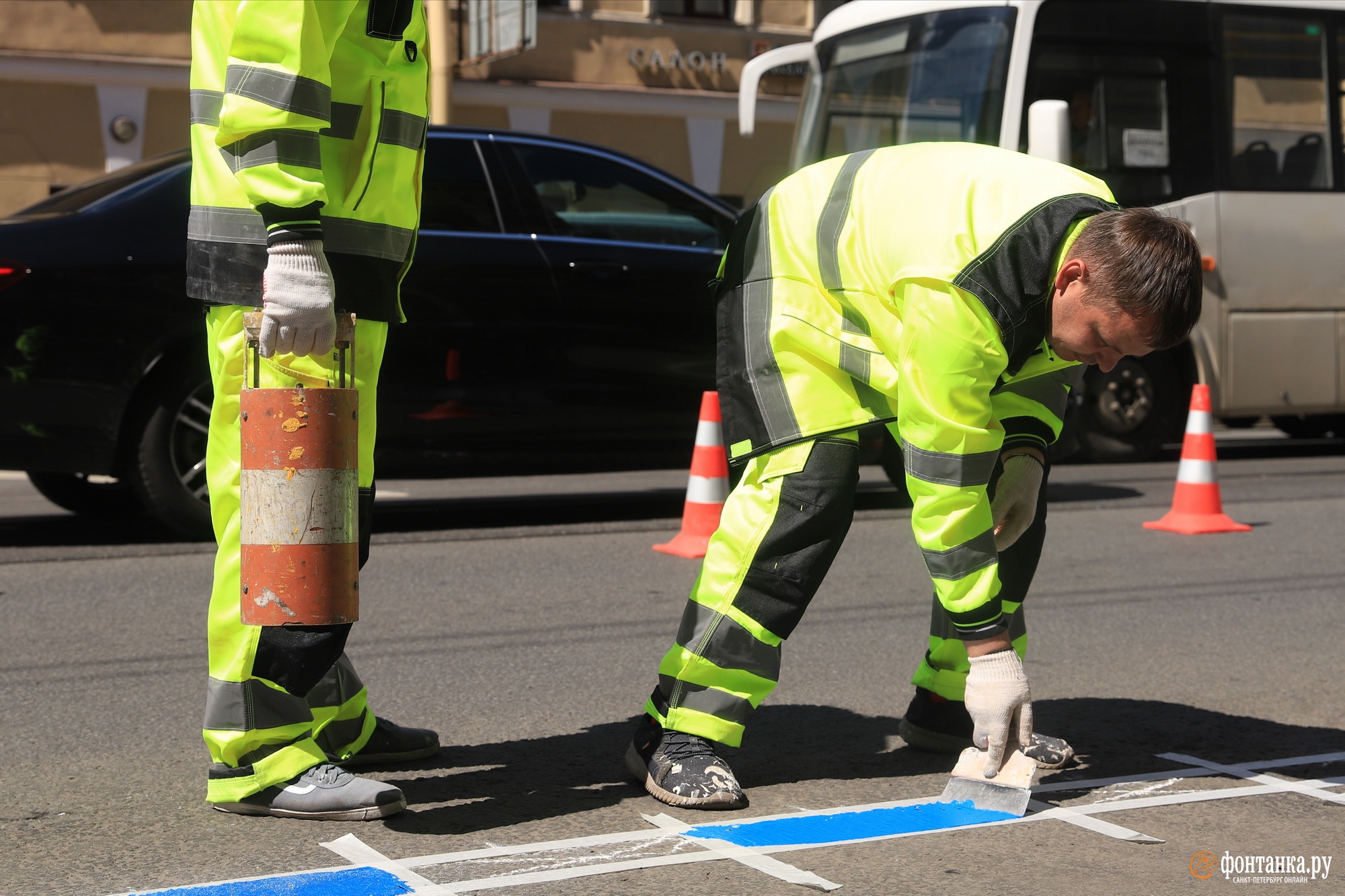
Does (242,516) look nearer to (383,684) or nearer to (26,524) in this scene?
(383,684)

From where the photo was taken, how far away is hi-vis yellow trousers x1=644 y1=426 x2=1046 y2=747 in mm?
3277

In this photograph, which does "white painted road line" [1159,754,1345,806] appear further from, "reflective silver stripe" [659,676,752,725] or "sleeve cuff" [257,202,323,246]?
"sleeve cuff" [257,202,323,246]

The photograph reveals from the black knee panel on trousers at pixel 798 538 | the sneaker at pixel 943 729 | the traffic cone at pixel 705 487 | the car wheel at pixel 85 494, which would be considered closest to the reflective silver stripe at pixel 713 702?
the black knee panel on trousers at pixel 798 538

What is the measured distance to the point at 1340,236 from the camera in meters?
11.3

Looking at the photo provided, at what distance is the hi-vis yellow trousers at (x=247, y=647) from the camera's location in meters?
3.06

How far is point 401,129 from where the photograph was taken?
10.5 feet

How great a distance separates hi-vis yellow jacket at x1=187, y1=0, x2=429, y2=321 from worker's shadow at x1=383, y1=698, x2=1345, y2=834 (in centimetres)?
102

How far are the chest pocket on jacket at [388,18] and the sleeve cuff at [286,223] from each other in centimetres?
42

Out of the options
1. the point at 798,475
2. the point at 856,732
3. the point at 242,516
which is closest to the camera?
the point at 242,516

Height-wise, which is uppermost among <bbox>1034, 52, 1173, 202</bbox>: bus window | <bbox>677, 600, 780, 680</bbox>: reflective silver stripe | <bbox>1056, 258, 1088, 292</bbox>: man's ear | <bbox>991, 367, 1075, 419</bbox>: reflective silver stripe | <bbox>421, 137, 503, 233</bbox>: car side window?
<bbox>1034, 52, 1173, 202</bbox>: bus window

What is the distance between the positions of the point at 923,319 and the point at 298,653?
133 centimetres

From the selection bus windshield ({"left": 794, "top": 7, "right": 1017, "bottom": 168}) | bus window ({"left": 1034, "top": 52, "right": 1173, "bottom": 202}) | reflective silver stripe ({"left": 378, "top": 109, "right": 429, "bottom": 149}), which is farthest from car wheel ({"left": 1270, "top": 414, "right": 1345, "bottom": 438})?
reflective silver stripe ({"left": 378, "top": 109, "right": 429, "bottom": 149})

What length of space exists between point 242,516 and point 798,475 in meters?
1.10

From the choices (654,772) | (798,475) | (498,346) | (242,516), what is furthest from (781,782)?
(498,346)
